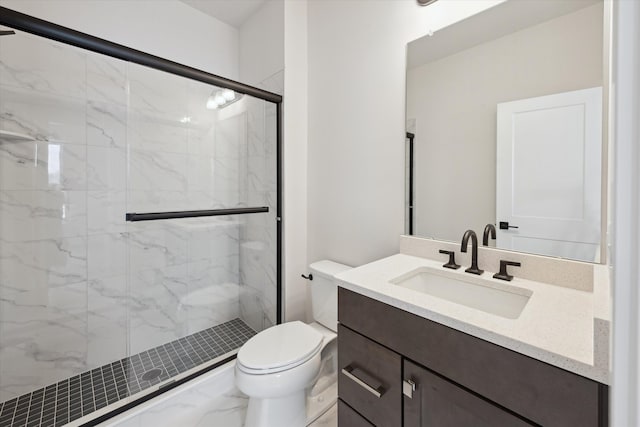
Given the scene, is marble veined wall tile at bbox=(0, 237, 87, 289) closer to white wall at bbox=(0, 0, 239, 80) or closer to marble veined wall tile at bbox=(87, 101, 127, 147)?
marble veined wall tile at bbox=(87, 101, 127, 147)

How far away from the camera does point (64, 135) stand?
1.72m

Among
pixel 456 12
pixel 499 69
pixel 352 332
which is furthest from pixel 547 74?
pixel 352 332

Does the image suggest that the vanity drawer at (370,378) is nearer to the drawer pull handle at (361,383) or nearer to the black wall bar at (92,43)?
the drawer pull handle at (361,383)

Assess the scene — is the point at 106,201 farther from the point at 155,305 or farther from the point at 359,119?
the point at 359,119

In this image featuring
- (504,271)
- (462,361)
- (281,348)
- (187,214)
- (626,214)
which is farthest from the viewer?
(187,214)

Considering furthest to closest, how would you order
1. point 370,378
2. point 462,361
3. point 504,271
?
point 504,271 → point 370,378 → point 462,361

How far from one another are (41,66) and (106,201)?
2.72ft

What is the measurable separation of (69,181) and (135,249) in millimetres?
557

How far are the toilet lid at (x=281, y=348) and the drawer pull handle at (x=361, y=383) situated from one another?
336mm

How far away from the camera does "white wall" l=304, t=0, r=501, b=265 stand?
150 cm

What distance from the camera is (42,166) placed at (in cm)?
167

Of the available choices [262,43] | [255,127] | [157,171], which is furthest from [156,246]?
[262,43]

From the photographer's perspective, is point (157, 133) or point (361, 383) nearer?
point (361, 383)

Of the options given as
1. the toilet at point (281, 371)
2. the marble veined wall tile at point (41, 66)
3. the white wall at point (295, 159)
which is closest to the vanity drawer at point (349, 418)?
the toilet at point (281, 371)
